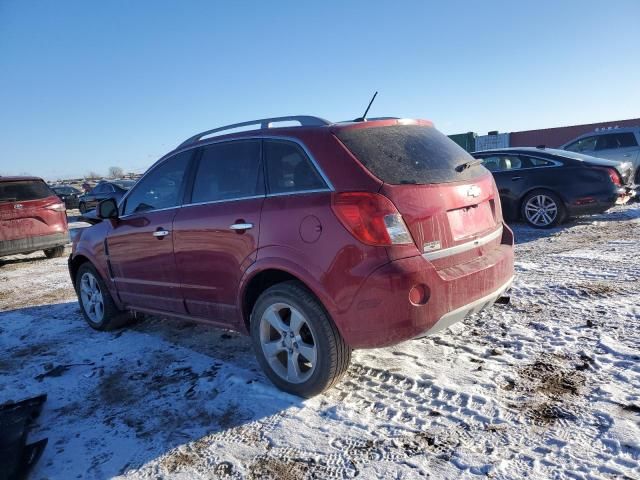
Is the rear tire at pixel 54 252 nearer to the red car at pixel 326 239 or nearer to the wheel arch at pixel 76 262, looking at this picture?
the wheel arch at pixel 76 262

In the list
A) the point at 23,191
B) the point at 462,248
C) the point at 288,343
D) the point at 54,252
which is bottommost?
the point at 54,252

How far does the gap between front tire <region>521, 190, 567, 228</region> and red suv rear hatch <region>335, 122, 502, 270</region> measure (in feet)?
18.1

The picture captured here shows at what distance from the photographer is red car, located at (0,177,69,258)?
905 cm

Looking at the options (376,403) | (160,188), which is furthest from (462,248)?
(160,188)

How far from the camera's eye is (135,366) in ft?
12.7

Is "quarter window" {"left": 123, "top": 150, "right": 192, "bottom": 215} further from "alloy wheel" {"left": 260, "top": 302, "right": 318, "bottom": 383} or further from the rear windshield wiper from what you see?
the rear windshield wiper

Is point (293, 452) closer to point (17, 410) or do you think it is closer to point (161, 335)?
point (17, 410)

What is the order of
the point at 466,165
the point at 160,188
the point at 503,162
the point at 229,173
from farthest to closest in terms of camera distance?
1. the point at 503,162
2. the point at 160,188
3. the point at 229,173
4. the point at 466,165

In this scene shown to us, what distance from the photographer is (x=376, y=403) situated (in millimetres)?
2885

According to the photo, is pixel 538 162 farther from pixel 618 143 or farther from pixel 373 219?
pixel 373 219

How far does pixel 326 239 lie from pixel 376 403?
1076 mm

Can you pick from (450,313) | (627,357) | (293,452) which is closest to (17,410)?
(293,452)

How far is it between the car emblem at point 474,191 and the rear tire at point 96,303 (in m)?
3.70

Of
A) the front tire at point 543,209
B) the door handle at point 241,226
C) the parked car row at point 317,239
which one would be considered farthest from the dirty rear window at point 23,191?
the front tire at point 543,209
